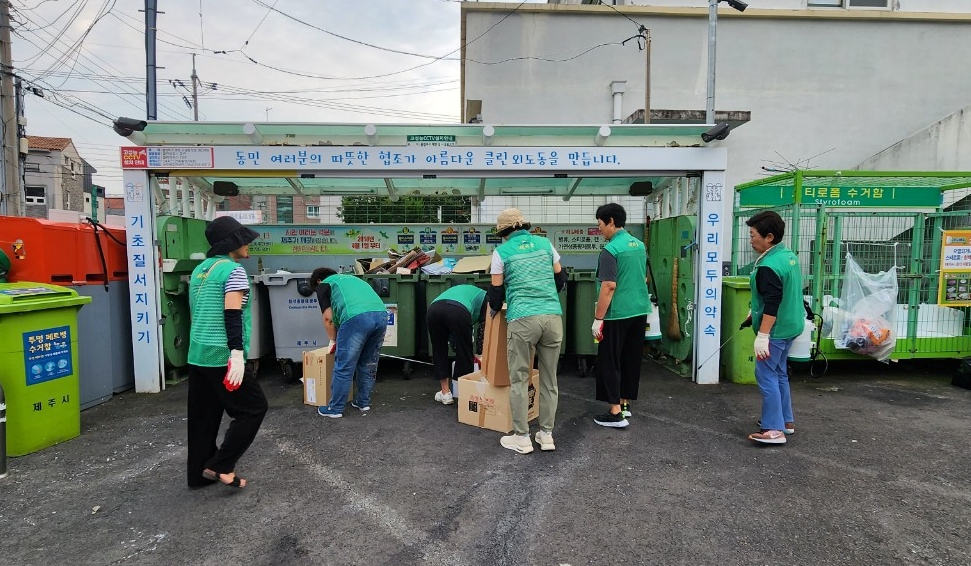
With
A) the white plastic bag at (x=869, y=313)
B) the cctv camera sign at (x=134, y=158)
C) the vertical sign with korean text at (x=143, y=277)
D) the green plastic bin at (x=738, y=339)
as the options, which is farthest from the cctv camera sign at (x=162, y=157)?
the white plastic bag at (x=869, y=313)

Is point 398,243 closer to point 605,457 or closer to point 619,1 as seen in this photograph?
point 605,457

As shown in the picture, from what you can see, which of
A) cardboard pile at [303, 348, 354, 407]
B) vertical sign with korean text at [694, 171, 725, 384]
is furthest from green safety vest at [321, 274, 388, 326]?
vertical sign with korean text at [694, 171, 725, 384]

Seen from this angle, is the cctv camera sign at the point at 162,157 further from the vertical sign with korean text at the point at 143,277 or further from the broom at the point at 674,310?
the broom at the point at 674,310

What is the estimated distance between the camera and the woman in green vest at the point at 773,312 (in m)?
3.87

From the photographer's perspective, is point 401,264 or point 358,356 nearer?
point 358,356

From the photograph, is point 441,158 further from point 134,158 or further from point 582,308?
point 134,158

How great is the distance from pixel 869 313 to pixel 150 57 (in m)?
Result: 12.1

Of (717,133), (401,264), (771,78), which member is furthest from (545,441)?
(771,78)

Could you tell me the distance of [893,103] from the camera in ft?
43.7

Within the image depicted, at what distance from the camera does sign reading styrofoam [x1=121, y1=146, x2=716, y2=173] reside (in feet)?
18.4

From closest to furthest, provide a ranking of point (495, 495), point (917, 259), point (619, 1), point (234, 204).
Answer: point (495, 495), point (917, 259), point (234, 204), point (619, 1)

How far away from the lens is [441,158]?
5688mm

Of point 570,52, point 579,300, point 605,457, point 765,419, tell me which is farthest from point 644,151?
point 570,52

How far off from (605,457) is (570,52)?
460 inches
